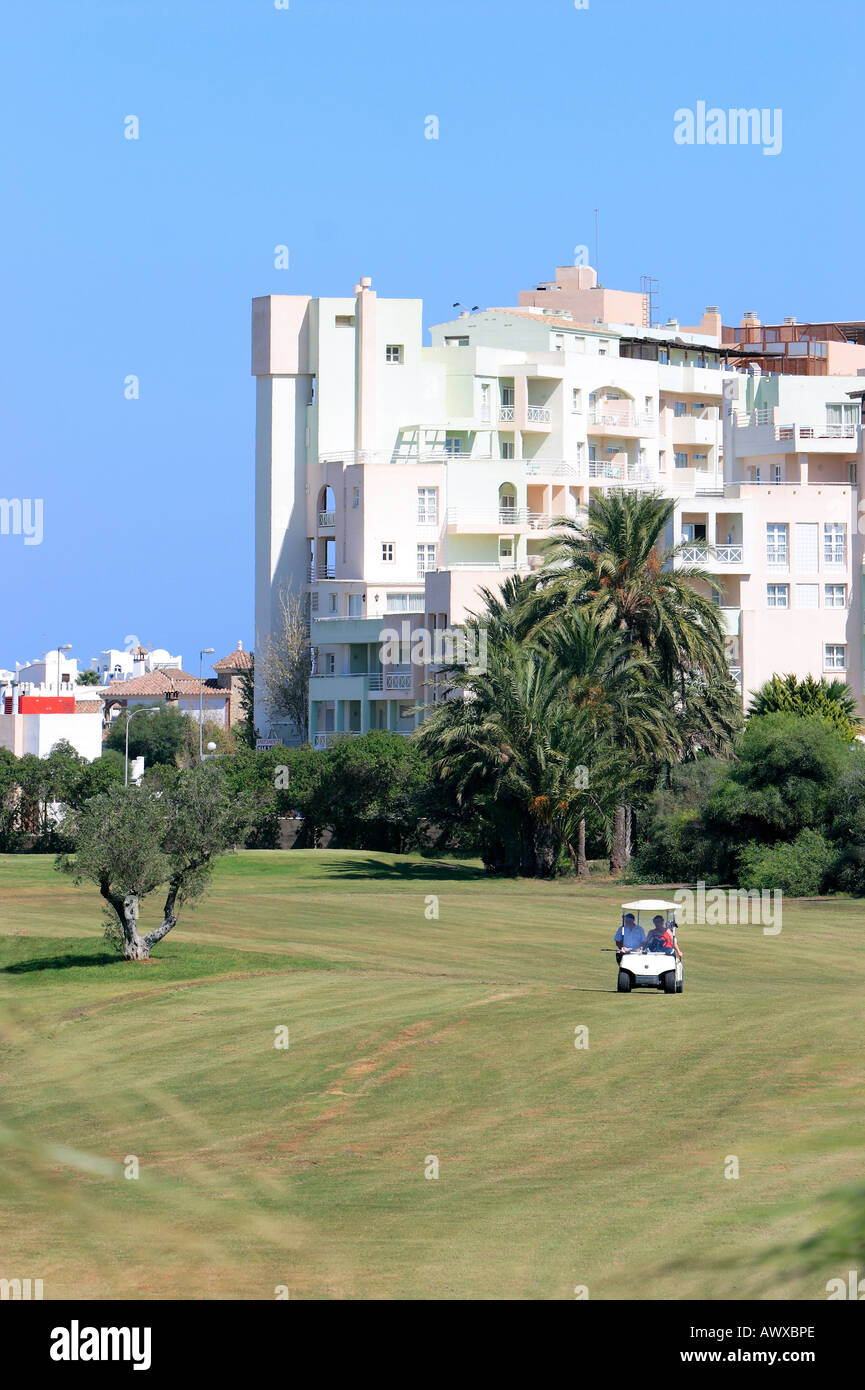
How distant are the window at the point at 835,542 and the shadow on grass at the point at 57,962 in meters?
67.4

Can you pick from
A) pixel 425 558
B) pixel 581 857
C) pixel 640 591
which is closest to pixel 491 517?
pixel 425 558

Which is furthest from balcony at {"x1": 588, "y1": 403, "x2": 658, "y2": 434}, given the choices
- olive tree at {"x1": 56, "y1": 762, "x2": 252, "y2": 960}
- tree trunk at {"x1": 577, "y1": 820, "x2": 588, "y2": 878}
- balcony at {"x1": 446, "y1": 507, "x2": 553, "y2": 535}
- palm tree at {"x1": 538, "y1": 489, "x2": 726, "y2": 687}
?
olive tree at {"x1": 56, "y1": 762, "x2": 252, "y2": 960}

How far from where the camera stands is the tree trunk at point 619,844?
69.4 meters

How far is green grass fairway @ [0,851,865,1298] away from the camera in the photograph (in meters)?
7.98

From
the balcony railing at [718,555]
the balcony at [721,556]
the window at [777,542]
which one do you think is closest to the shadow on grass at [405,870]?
the balcony railing at [718,555]

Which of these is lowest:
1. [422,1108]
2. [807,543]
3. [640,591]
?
[422,1108]

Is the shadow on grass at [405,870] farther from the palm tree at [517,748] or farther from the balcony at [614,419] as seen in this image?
the balcony at [614,419]

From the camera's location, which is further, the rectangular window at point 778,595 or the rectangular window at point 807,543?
the rectangular window at point 807,543

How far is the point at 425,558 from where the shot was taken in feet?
381

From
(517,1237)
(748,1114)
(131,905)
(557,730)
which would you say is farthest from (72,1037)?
(557,730)

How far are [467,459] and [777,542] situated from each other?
80.7ft

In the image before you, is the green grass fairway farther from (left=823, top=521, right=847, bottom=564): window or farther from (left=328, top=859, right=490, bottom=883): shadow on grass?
(left=823, top=521, right=847, bottom=564): window

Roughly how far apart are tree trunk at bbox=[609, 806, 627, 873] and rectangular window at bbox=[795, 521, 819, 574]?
34485mm

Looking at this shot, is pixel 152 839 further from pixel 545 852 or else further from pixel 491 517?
pixel 491 517
